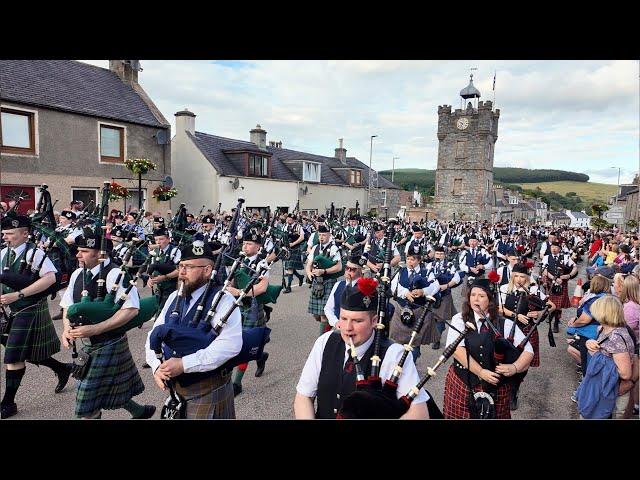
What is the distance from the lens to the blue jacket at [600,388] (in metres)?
3.55

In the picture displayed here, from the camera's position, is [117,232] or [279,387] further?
[117,232]

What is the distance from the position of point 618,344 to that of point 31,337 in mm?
5704

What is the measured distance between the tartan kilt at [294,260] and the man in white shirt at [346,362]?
346 inches

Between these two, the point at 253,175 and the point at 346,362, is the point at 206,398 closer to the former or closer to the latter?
the point at 346,362

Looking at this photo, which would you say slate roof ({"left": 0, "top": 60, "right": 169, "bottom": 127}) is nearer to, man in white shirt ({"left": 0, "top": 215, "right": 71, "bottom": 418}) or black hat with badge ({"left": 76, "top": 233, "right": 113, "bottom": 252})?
man in white shirt ({"left": 0, "top": 215, "right": 71, "bottom": 418})

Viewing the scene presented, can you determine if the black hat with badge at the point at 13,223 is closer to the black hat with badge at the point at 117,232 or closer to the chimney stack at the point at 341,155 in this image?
the black hat with badge at the point at 117,232

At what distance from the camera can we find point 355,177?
108ft

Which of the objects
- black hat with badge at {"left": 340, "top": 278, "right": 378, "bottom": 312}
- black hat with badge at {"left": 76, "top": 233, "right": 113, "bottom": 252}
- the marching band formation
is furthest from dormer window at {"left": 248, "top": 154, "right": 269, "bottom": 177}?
A: black hat with badge at {"left": 340, "top": 278, "right": 378, "bottom": 312}

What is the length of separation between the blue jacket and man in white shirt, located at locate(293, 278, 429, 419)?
2.40 meters

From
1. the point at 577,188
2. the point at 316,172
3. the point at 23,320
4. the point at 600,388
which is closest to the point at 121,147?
the point at 23,320

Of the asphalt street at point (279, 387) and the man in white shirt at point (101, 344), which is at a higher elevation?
the man in white shirt at point (101, 344)

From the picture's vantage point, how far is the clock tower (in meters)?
38.2

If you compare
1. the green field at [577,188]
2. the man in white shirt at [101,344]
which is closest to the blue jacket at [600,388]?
the man in white shirt at [101,344]
